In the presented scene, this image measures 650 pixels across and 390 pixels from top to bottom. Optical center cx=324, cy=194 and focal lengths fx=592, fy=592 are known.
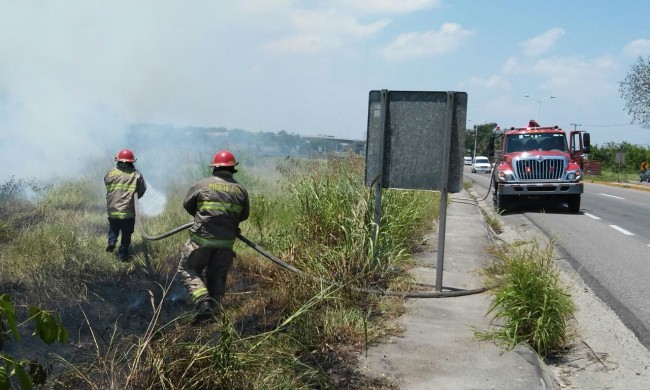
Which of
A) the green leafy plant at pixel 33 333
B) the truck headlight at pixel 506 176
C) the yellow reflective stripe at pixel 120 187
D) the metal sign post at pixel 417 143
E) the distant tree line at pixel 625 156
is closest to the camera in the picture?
the green leafy plant at pixel 33 333

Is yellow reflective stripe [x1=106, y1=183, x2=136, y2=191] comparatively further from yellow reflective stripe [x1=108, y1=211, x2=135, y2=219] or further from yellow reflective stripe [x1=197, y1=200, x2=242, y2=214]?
yellow reflective stripe [x1=197, y1=200, x2=242, y2=214]

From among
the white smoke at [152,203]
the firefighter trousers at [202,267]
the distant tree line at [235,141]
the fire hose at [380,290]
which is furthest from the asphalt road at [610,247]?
the white smoke at [152,203]

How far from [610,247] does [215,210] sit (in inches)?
289

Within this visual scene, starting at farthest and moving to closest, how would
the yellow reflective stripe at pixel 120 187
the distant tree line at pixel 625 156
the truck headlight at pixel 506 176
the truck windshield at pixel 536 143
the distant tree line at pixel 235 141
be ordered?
the distant tree line at pixel 625 156
the truck windshield at pixel 536 143
the truck headlight at pixel 506 176
the distant tree line at pixel 235 141
the yellow reflective stripe at pixel 120 187

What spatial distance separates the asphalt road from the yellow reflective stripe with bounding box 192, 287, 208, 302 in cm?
379

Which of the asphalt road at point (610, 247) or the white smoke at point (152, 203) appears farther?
the white smoke at point (152, 203)

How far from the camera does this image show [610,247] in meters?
9.98

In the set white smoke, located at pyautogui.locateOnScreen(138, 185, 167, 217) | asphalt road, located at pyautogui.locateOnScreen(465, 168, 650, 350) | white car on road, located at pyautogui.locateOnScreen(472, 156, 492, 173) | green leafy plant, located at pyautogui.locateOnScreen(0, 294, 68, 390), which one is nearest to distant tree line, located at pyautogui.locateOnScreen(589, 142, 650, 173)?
white car on road, located at pyautogui.locateOnScreen(472, 156, 492, 173)

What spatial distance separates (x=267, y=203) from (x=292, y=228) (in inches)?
79.5

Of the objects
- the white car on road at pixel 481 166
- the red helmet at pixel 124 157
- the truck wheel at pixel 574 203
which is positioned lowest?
the white car on road at pixel 481 166

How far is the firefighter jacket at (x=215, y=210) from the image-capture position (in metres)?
5.62

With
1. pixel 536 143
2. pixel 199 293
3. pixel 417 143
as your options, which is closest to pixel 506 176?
pixel 536 143

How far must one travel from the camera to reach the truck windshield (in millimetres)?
15477

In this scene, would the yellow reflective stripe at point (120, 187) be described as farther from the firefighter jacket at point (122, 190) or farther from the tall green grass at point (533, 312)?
the tall green grass at point (533, 312)
